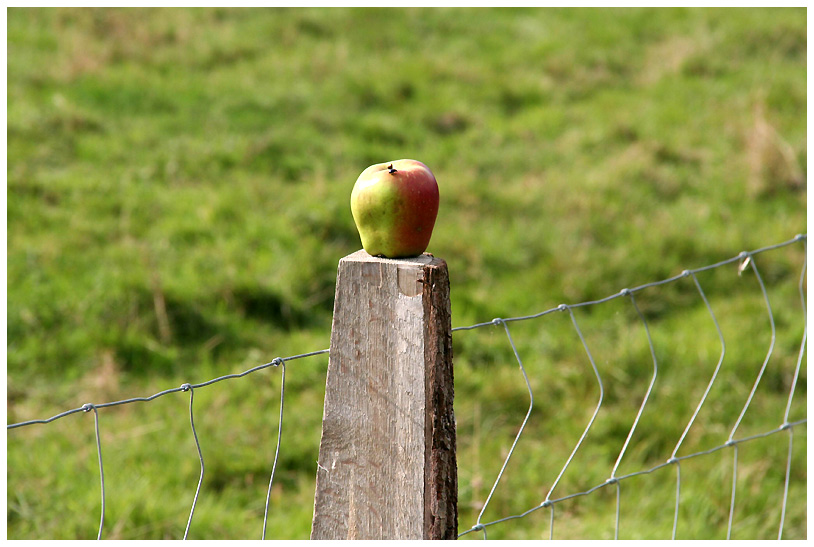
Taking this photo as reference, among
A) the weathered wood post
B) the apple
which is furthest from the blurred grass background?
the apple

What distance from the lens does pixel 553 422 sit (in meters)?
3.71

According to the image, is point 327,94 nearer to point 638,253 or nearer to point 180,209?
point 180,209

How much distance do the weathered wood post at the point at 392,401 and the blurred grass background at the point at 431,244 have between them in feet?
4.92

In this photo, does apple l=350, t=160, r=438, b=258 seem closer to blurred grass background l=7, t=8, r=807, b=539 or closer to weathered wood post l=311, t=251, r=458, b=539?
weathered wood post l=311, t=251, r=458, b=539

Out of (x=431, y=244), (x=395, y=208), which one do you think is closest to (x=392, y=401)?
(x=395, y=208)

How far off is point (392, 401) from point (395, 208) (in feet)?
1.29

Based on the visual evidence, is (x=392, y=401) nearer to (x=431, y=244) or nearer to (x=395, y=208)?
(x=395, y=208)

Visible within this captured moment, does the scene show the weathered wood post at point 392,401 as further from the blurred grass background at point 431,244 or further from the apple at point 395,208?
the blurred grass background at point 431,244

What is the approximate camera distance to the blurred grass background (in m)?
3.34

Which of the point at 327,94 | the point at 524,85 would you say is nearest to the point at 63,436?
the point at 327,94

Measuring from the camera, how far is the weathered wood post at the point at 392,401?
62.6 inches

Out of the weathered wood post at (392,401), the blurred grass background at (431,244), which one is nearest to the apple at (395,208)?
the weathered wood post at (392,401)

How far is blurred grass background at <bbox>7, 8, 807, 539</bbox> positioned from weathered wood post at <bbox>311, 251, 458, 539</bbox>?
1.50m

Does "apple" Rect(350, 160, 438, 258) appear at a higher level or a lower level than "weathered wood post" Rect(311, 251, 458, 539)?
higher
